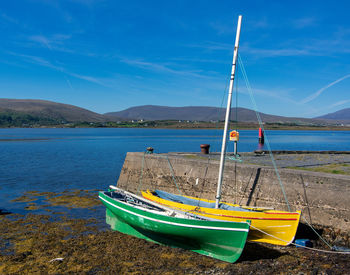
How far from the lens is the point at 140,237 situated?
1318 cm

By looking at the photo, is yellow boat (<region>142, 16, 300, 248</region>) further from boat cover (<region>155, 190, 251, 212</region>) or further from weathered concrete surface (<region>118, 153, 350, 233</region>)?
weathered concrete surface (<region>118, 153, 350, 233</region>)

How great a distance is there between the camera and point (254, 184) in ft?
47.9

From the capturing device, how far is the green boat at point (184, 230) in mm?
10312

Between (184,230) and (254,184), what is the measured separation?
16.2ft

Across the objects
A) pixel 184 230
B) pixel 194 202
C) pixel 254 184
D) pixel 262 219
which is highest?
pixel 254 184

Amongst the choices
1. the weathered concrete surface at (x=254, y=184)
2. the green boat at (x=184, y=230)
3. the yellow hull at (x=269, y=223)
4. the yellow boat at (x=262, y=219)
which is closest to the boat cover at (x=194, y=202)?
the yellow boat at (x=262, y=219)

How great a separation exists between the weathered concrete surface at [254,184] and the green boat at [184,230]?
12.4ft

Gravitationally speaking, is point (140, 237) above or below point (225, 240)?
below

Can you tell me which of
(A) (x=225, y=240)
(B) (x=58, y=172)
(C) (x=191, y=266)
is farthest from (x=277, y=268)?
(B) (x=58, y=172)

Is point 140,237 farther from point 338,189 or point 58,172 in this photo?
point 58,172

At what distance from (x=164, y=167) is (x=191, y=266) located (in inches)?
376

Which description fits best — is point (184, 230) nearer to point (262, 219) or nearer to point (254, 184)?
point (262, 219)

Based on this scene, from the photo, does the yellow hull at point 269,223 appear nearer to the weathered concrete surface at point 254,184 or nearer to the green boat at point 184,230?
the green boat at point 184,230

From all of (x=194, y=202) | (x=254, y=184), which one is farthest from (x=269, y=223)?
(x=194, y=202)
